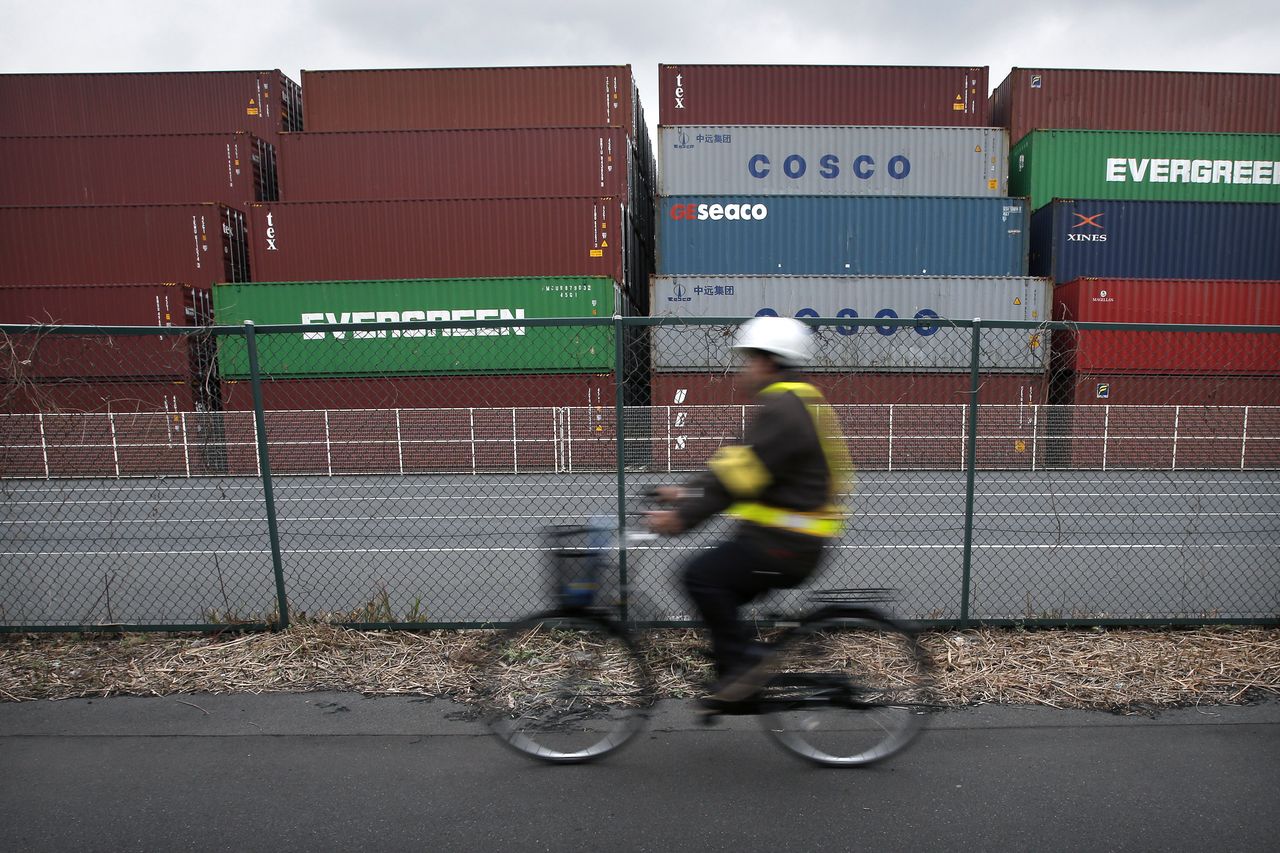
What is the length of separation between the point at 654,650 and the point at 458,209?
14067 mm

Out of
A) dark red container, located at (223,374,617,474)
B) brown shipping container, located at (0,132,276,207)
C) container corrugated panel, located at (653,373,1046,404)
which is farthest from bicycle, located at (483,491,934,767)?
brown shipping container, located at (0,132,276,207)

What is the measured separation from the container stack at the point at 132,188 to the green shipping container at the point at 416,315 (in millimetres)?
1765

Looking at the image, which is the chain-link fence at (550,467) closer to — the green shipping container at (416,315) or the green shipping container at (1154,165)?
the green shipping container at (416,315)

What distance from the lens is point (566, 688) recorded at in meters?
3.21

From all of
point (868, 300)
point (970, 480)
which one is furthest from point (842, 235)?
point (970, 480)

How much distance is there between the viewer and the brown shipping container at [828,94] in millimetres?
16844

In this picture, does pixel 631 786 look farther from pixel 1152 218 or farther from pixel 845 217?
pixel 1152 218

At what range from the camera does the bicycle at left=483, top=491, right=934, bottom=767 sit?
2697mm

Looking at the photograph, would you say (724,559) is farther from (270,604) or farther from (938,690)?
(270,604)

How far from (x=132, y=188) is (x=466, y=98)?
354 inches

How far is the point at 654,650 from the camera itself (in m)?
3.86

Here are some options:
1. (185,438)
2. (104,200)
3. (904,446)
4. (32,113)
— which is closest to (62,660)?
(185,438)

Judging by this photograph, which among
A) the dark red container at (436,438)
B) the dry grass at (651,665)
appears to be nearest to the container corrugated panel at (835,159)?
the dark red container at (436,438)

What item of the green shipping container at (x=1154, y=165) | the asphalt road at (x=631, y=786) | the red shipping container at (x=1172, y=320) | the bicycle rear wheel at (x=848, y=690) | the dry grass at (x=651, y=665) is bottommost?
the asphalt road at (x=631, y=786)
